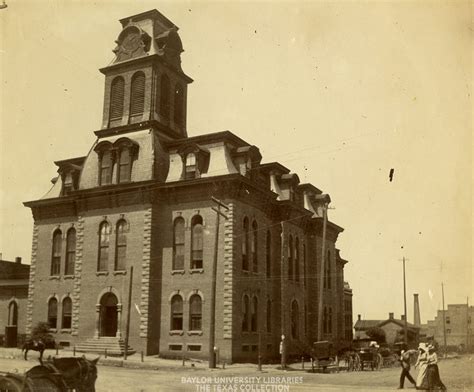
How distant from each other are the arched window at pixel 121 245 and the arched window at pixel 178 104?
9.04 metres

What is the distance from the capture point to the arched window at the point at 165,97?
37.1m

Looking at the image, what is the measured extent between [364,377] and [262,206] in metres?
13.8

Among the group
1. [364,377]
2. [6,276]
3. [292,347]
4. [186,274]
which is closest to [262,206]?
[186,274]

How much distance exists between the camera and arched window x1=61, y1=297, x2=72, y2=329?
115 feet

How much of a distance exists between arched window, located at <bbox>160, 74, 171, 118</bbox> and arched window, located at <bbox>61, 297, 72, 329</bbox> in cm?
1356

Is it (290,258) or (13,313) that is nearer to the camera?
(290,258)

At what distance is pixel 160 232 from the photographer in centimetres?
3316

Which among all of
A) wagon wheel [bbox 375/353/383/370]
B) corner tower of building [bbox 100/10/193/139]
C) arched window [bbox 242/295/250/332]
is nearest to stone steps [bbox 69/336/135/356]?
arched window [bbox 242/295/250/332]

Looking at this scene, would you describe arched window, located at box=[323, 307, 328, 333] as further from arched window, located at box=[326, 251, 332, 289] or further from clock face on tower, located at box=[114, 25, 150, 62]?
clock face on tower, located at box=[114, 25, 150, 62]

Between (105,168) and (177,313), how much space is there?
34.1ft

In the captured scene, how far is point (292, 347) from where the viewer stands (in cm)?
3825

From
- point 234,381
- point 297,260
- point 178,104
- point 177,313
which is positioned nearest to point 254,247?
point 177,313

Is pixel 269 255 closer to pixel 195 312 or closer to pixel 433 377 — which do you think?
pixel 195 312

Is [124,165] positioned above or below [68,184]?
above
